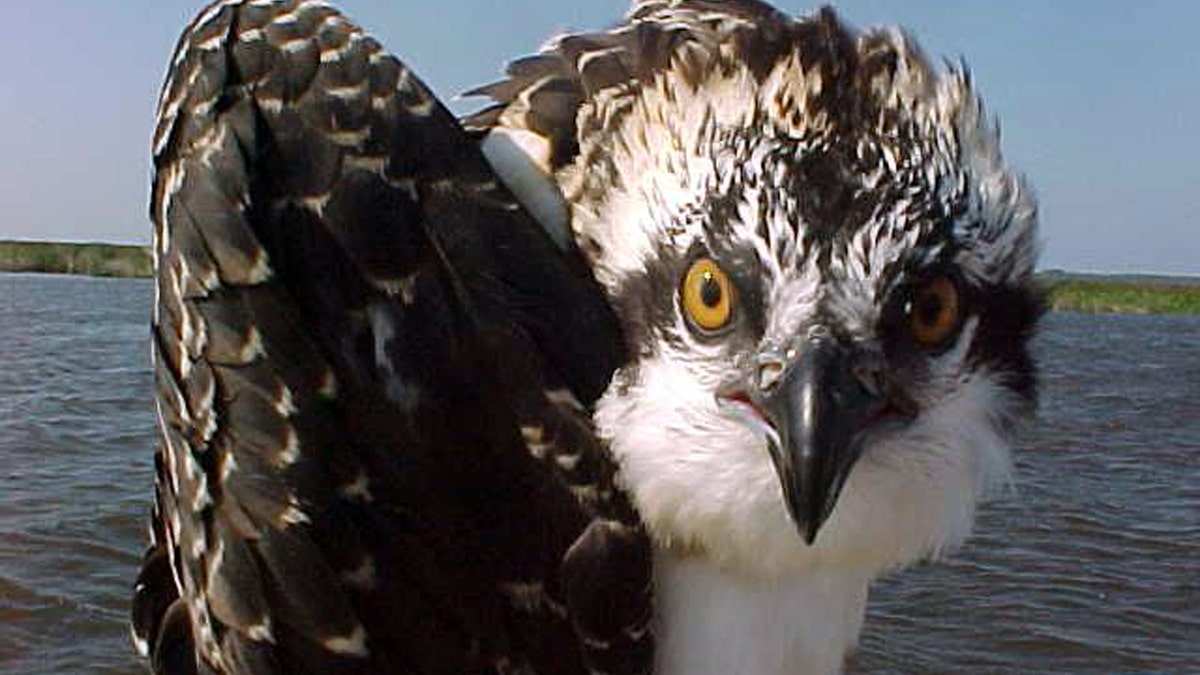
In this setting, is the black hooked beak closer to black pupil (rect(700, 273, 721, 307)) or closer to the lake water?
black pupil (rect(700, 273, 721, 307))

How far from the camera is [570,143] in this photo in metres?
3.88

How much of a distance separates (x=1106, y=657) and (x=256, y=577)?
11200 mm

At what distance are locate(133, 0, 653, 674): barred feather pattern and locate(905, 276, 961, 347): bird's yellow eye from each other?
0.72m

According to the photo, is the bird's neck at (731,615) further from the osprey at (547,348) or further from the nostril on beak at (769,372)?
the nostril on beak at (769,372)

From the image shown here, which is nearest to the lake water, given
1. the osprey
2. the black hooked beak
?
the osprey

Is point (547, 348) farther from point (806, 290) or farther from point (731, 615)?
point (731, 615)

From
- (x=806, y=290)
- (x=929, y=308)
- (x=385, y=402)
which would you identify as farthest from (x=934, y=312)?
(x=385, y=402)

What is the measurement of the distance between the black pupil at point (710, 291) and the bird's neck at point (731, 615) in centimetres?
68

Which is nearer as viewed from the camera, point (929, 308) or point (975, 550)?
point (929, 308)

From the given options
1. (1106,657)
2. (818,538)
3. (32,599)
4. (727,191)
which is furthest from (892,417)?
(32,599)

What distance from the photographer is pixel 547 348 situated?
359 centimetres

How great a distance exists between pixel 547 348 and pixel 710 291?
446 mm

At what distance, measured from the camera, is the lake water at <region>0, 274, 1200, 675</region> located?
42.5 feet

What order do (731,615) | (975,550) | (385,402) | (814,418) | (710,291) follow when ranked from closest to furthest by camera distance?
(814,418) < (710,291) < (385,402) < (731,615) < (975,550)
